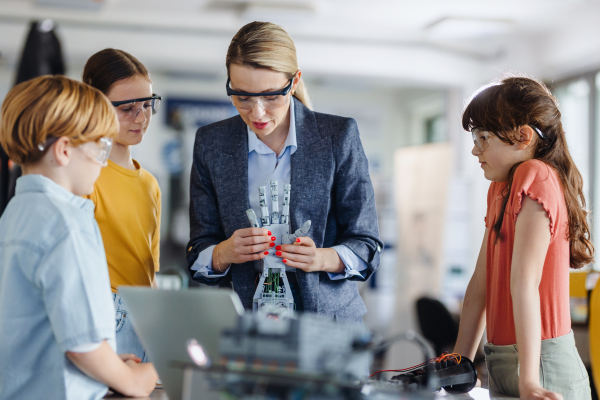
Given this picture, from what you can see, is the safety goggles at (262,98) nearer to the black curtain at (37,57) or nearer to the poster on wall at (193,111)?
the black curtain at (37,57)

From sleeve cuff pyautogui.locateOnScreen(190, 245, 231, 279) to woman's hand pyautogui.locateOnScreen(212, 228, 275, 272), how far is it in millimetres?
71

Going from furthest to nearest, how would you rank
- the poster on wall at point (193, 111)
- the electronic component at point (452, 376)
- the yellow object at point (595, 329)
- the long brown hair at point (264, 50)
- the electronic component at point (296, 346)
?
the poster on wall at point (193, 111), the yellow object at point (595, 329), the long brown hair at point (264, 50), the electronic component at point (452, 376), the electronic component at point (296, 346)

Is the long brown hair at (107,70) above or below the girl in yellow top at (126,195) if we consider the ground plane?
above

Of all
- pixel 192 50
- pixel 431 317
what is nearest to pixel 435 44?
pixel 192 50

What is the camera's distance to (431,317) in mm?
4746

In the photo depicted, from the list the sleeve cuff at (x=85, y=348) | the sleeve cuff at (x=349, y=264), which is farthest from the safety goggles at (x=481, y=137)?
the sleeve cuff at (x=85, y=348)

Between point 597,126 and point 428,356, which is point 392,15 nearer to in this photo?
point 597,126

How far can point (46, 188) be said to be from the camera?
104 centimetres

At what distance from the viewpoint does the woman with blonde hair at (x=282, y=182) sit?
1437 mm

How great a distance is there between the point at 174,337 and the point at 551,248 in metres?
0.85

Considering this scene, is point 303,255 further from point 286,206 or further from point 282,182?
point 282,182

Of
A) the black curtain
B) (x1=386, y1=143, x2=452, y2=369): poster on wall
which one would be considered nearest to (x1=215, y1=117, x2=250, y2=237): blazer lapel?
the black curtain

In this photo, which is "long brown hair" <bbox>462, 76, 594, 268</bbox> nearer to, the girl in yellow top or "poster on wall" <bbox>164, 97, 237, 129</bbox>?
the girl in yellow top

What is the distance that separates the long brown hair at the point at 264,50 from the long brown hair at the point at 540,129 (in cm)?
49
